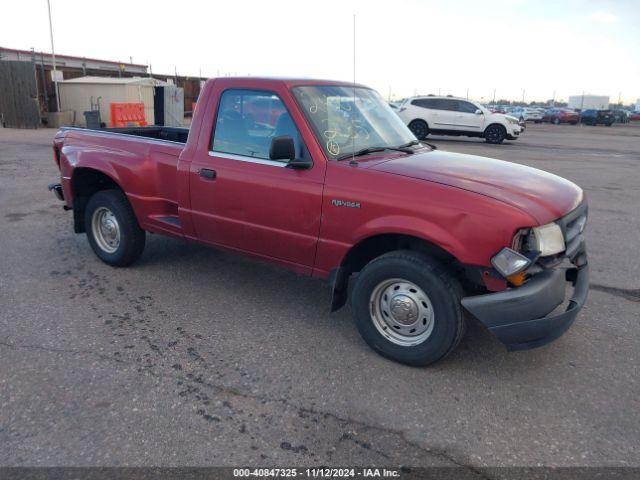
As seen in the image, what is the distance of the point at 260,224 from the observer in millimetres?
4059

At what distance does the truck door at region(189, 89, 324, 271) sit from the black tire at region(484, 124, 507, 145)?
1906 centimetres

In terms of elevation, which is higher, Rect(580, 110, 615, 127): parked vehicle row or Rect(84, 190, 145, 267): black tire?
Rect(580, 110, 615, 127): parked vehicle row

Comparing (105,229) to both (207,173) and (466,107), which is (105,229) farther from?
(466,107)

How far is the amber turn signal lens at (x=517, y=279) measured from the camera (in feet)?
10.3

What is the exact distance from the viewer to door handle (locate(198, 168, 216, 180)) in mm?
4227

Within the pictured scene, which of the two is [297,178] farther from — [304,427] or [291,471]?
[291,471]

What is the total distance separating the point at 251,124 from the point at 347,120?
0.76 meters

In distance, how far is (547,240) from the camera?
3188mm

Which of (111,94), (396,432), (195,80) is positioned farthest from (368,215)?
(195,80)

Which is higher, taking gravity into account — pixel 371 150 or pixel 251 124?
pixel 251 124

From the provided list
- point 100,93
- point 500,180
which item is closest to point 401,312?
point 500,180

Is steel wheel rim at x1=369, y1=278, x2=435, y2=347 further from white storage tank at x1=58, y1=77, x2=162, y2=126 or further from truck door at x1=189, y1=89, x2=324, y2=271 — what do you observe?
white storage tank at x1=58, y1=77, x2=162, y2=126

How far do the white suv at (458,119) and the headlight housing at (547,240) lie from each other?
18.5 m

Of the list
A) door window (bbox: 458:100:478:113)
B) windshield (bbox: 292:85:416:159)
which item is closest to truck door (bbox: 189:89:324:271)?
windshield (bbox: 292:85:416:159)
